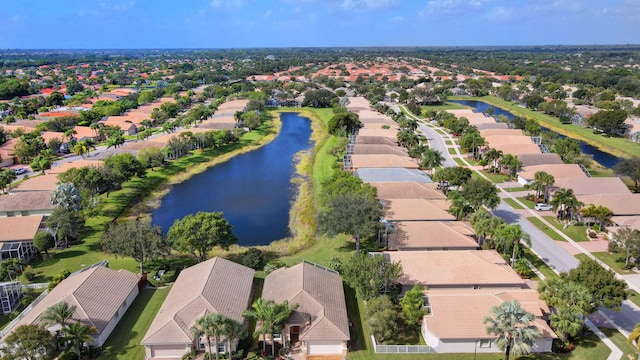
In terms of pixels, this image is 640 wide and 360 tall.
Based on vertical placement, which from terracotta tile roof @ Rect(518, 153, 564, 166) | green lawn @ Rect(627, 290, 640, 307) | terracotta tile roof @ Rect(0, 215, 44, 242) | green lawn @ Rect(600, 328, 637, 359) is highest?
terracotta tile roof @ Rect(518, 153, 564, 166)

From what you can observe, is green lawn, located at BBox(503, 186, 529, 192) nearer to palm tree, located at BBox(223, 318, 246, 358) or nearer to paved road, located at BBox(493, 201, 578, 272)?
paved road, located at BBox(493, 201, 578, 272)

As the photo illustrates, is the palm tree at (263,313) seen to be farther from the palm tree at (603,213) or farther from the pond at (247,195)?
the palm tree at (603,213)

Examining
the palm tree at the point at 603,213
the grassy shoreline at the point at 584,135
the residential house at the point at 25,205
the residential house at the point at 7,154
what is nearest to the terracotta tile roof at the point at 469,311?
the palm tree at the point at 603,213

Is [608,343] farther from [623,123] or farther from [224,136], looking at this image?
[623,123]

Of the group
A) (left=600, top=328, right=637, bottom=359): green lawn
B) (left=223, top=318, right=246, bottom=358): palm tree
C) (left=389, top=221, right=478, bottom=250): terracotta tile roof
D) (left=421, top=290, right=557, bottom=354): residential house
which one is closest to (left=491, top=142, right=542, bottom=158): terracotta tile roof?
(left=389, top=221, right=478, bottom=250): terracotta tile roof

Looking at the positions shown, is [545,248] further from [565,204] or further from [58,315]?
[58,315]

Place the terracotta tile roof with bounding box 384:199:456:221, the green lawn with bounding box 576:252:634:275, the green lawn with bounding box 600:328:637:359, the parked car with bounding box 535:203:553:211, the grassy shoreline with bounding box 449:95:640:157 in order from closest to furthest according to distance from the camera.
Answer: the green lawn with bounding box 600:328:637:359 → the green lawn with bounding box 576:252:634:275 → the terracotta tile roof with bounding box 384:199:456:221 → the parked car with bounding box 535:203:553:211 → the grassy shoreline with bounding box 449:95:640:157

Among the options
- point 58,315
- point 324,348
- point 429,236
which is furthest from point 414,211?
point 58,315
